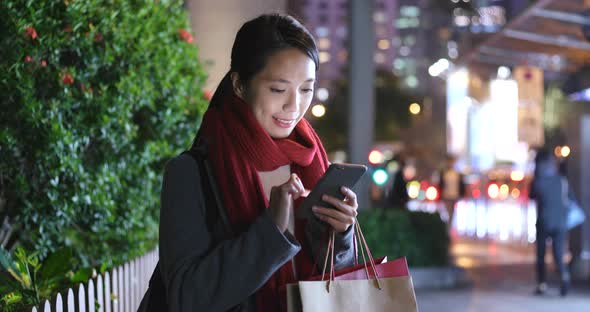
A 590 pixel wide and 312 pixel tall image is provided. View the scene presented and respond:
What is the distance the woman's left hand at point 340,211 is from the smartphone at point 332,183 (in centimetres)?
1

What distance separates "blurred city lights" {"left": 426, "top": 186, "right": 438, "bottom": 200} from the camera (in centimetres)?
2338

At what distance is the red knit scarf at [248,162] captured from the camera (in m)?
2.16

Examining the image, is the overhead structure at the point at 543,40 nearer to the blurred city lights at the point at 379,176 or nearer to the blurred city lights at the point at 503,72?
the blurred city lights at the point at 503,72

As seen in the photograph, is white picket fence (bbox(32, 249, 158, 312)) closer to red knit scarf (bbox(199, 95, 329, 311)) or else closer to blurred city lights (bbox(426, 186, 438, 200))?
red knit scarf (bbox(199, 95, 329, 311))

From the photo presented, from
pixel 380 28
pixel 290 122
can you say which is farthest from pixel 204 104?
pixel 380 28

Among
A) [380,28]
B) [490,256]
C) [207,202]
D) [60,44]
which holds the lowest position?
[490,256]

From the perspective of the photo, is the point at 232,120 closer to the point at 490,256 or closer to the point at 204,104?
the point at 204,104

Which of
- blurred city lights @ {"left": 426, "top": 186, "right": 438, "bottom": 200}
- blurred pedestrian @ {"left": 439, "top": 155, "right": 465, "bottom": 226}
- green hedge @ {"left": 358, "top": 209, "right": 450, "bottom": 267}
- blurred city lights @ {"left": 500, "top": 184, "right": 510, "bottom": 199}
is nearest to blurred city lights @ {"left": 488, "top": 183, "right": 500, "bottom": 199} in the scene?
blurred city lights @ {"left": 500, "top": 184, "right": 510, "bottom": 199}

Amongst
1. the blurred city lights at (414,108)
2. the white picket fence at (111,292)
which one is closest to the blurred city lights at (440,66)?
the white picket fence at (111,292)

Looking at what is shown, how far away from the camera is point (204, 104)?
7531mm

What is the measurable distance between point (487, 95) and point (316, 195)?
21409 millimetres

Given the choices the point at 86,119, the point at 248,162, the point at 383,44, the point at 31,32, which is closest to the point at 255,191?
the point at 248,162

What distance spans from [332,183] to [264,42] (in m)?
0.46

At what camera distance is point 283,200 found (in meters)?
2.08
